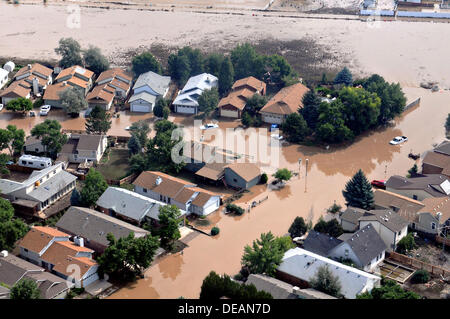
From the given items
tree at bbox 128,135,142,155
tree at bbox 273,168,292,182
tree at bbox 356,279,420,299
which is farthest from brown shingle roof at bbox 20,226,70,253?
tree at bbox 356,279,420,299

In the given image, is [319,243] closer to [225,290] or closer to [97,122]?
[225,290]

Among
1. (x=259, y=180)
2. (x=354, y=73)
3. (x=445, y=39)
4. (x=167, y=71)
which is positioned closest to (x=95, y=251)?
(x=259, y=180)

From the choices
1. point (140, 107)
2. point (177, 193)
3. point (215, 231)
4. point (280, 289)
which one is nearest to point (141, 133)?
point (177, 193)

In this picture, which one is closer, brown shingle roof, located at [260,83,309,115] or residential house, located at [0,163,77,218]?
residential house, located at [0,163,77,218]

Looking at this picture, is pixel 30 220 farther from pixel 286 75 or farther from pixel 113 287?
pixel 286 75

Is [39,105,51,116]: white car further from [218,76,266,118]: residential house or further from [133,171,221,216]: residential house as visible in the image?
[133,171,221,216]: residential house

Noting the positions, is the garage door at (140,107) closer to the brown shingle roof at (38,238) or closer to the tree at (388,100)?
the tree at (388,100)
